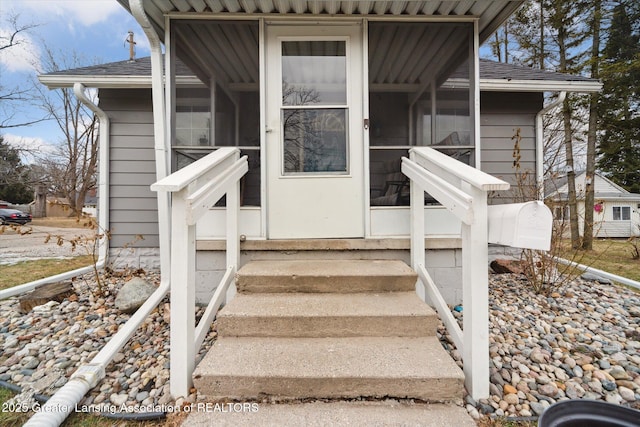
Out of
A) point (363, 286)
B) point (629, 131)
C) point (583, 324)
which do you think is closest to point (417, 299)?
point (363, 286)

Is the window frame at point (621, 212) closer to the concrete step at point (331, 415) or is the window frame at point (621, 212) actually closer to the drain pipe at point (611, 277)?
the drain pipe at point (611, 277)

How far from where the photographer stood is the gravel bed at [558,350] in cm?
161

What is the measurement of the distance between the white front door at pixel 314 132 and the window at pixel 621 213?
18369 mm

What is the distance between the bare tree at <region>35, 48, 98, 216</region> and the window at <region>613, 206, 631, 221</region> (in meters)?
26.2

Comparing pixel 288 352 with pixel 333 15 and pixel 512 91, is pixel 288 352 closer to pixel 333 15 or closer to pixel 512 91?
pixel 333 15

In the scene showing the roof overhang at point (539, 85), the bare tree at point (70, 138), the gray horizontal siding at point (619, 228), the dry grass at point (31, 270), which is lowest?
the gray horizontal siding at point (619, 228)

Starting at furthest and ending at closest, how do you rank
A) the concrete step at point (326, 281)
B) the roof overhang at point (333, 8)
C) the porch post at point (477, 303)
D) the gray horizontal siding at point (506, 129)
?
1. the gray horizontal siding at point (506, 129)
2. the roof overhang at point (333, 8)
3. the concrete step at point (326, 281)
4. the porch post at point (477, 303)

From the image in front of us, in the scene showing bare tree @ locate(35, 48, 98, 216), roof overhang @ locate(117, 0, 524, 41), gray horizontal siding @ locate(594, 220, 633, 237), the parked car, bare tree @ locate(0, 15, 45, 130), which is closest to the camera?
roof overhang @ locate(117, 0, 524, 41)

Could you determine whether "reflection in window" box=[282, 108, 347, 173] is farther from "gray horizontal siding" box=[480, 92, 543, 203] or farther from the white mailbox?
"gray horizontal siding" box=[480, 92, 543, 203]

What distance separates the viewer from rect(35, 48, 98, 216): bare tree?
14984 millimetres

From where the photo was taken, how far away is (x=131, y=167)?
13.1ft

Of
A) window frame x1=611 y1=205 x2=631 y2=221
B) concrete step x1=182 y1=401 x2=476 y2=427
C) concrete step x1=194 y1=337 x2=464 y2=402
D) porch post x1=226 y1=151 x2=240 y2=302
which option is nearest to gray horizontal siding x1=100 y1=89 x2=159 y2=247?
porch post x1=226 y1=151 x2=240 y2=302

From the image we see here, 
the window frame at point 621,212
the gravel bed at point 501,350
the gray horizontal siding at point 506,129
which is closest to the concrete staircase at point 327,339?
the gravel bed at point 501,350

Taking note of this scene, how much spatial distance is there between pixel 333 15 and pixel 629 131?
12.2 metres
